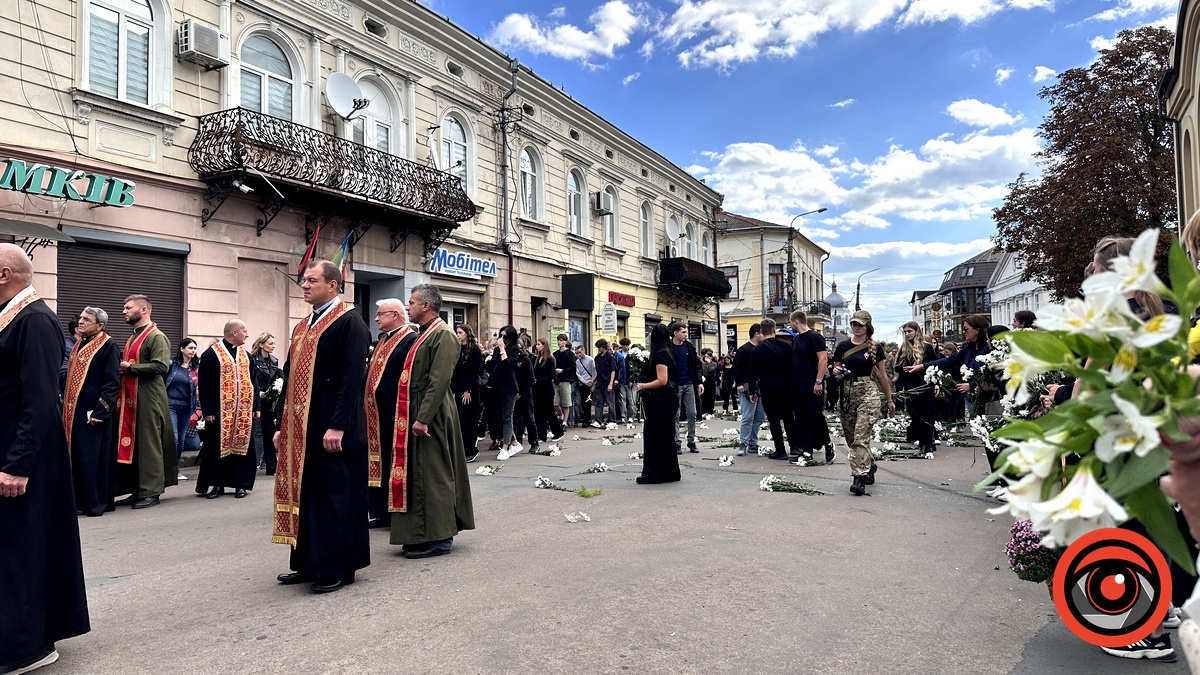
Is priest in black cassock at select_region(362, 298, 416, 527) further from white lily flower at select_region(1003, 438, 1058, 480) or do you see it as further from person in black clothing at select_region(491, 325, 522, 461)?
person in black clothing at select_region(491, 325, 522, 461)

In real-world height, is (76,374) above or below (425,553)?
above

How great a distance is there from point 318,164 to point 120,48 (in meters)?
3.47

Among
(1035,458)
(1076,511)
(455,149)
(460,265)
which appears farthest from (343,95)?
(1076,511)

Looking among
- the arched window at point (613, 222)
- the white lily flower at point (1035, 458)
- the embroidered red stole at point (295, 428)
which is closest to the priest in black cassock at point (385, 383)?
the embroidered red stole at point (295, 428)

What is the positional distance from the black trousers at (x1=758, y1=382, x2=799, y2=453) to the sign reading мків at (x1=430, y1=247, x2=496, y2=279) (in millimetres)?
9871

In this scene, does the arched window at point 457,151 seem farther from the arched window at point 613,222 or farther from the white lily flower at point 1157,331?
the white lily flower at point 1157,331

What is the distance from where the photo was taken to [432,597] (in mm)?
4590

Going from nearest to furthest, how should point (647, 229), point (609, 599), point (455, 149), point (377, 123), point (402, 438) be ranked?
point (609, 599), point (402, 438), point (377, 123), point (455, 149), point (647, 229)

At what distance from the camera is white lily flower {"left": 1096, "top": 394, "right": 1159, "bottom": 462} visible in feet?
3.50

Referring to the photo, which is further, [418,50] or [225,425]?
[418,50]

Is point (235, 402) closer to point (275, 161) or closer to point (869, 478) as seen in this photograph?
point (275, 161)

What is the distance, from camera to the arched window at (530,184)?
73.1 ft

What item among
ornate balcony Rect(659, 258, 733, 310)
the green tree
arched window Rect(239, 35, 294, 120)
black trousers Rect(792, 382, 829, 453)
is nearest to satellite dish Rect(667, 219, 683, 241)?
ornate balcony Rect(659, 258, 733, 310)

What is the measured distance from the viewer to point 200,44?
12844mm
